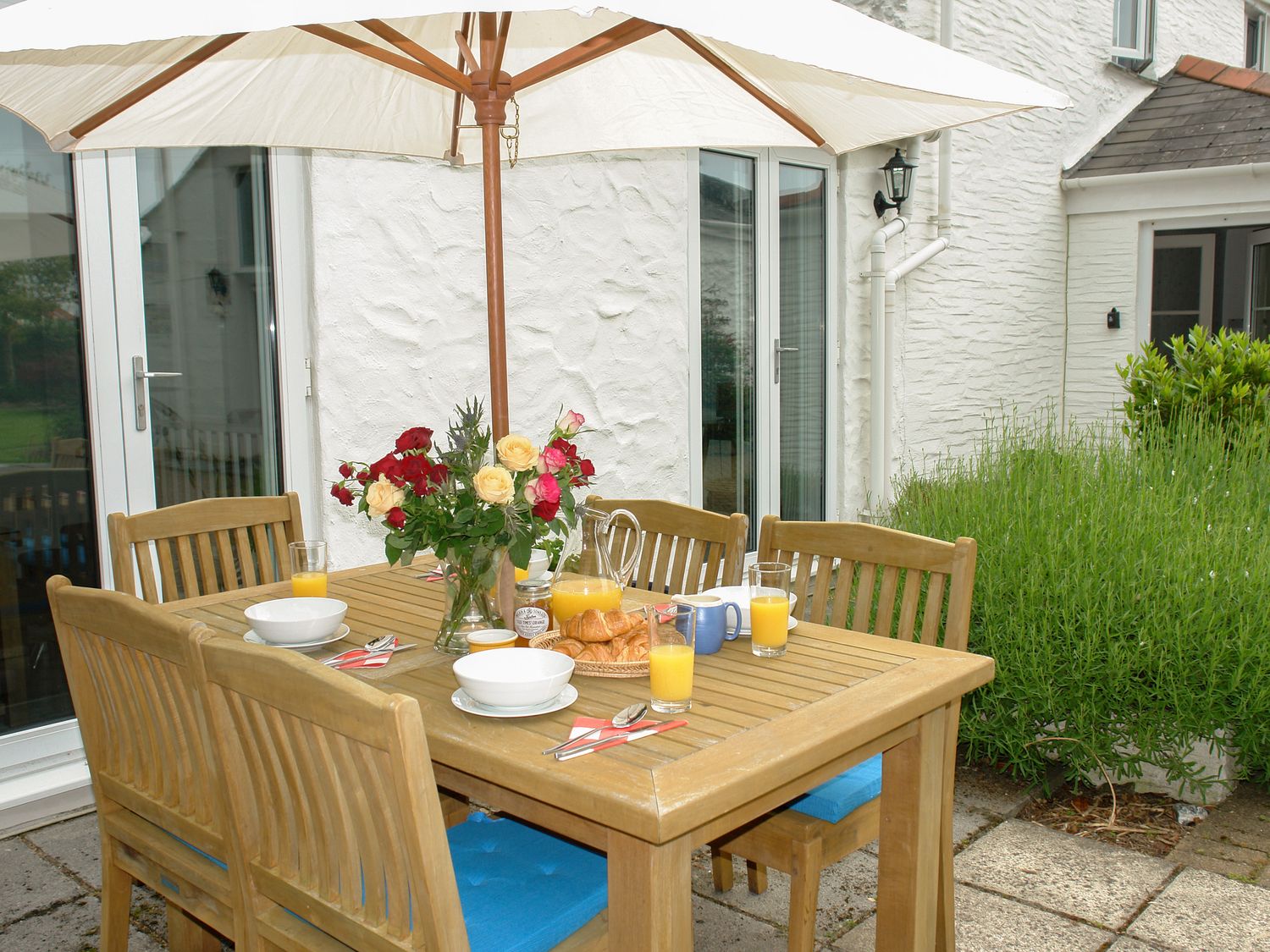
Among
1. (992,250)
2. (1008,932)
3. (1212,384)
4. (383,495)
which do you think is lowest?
(1008,932)

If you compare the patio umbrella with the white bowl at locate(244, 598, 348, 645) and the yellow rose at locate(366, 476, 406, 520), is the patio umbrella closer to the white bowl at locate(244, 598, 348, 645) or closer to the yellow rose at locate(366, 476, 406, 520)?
the yellow rose at locate(366, 476, 406, 520)

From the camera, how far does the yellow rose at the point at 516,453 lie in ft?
6.32

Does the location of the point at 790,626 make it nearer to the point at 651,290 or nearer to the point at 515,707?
the point at 515,707

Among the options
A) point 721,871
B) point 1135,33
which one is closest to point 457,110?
point 721,871

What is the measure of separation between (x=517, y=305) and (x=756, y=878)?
2479 mm

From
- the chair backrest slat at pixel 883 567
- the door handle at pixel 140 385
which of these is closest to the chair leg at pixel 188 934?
the chair backrest slat at pixel 883 567

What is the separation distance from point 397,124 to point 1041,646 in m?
2.27

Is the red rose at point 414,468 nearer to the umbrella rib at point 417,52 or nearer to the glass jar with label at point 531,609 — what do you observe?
the glass jar with label at point 531,609

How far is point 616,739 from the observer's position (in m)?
1.63

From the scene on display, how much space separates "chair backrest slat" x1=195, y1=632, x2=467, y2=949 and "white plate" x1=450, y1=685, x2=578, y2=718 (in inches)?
11.3

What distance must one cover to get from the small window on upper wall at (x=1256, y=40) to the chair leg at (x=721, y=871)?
10746mm

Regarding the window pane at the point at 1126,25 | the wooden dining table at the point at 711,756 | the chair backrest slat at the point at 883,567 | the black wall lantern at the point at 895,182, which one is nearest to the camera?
the wooden dining table at the point at 711,756

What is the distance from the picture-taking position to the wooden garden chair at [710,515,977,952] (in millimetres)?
2057

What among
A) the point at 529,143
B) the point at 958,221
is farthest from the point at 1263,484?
the point at 958,221
